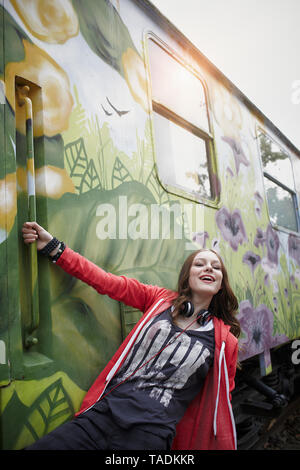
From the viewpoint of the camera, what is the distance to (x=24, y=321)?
142cm

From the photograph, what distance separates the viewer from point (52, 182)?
155 cm

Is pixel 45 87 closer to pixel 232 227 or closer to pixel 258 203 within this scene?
pixel 232 227

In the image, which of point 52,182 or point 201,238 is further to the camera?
point 201,238

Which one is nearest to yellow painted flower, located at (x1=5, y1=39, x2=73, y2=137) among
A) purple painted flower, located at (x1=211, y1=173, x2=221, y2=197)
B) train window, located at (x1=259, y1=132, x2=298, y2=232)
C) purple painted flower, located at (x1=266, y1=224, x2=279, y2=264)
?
purple painted flower, located at (x1=211, y1=173, x2=221, y2=197)

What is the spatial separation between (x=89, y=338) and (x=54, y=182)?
70 centimetres

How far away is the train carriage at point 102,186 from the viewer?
1405 mm

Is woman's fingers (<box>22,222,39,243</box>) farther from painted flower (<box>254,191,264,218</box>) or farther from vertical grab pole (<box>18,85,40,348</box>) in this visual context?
painted flower (<box>254,191,264,218</box>)

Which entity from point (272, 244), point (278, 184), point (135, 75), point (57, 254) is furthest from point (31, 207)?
point (278, 184)

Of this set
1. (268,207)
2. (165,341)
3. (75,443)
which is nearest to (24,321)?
(75,443)

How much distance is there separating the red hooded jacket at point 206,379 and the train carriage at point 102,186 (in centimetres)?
7

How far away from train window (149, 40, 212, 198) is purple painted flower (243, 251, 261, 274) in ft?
2.08

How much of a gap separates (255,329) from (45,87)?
224 centimetres
